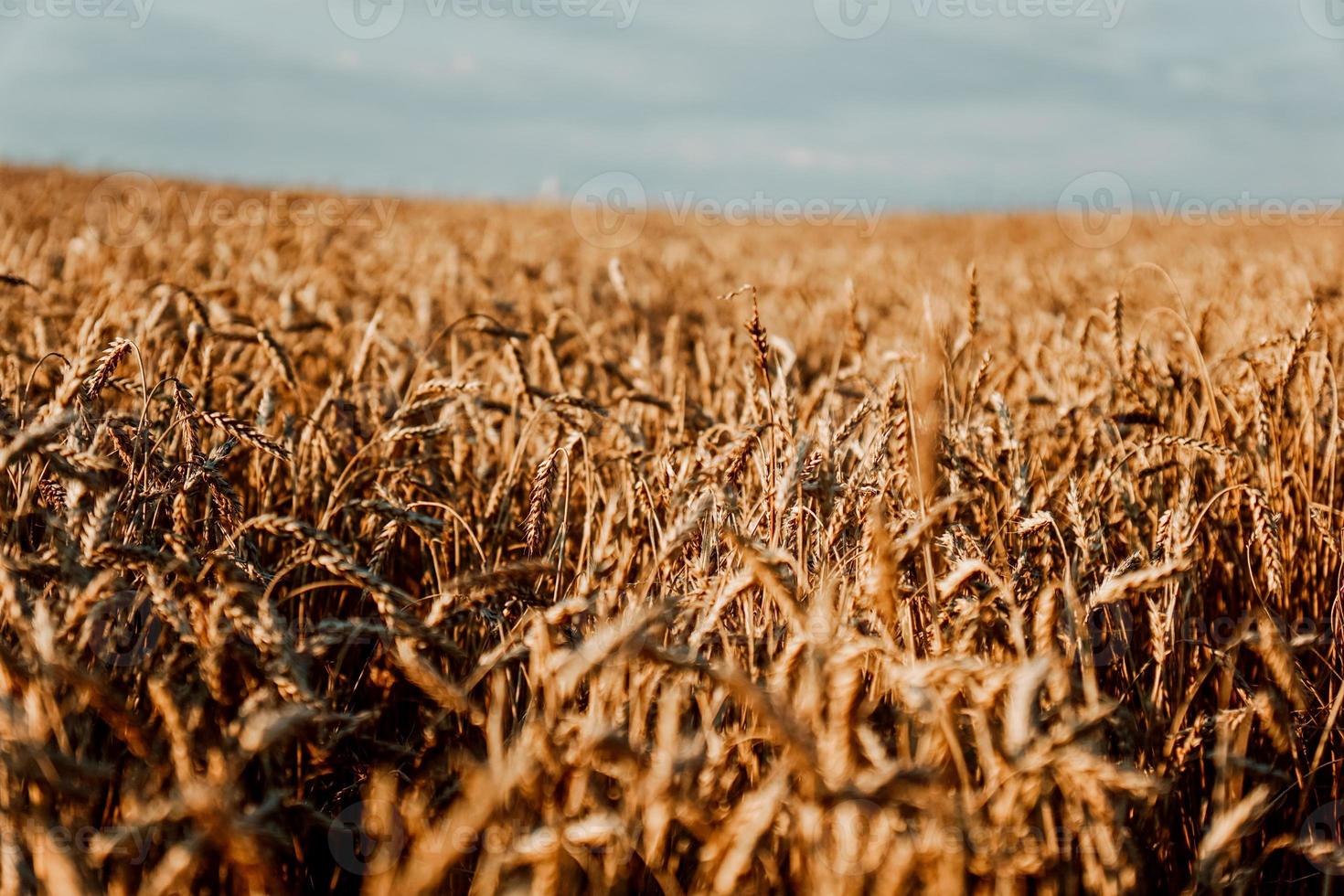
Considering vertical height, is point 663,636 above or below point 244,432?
below

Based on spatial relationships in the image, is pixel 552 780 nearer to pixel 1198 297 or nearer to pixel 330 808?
pixel 330 808

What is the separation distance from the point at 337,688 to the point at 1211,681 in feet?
4.97

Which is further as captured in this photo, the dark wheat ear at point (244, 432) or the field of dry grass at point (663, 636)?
the dark wheat ear at point (244, 432)

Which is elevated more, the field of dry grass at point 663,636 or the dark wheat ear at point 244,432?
the dark wheat ear at point 244,432

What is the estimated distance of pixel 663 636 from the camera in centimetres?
134

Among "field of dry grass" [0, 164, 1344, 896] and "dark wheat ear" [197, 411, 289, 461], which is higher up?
"dark wheat ear" [197, 411, 289, 461]

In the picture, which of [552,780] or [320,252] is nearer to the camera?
[552,780]

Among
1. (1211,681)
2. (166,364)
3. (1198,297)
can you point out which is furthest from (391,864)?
(1198,297)

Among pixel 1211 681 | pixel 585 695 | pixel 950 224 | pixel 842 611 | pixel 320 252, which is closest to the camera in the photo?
pixel 842 611

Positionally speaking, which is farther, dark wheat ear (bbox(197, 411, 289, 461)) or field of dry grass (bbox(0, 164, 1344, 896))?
dark wheat ear (bbox(197, 411, 289, 461))

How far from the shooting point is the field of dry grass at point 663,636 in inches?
34.6

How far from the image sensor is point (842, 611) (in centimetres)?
117

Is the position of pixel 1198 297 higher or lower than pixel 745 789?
higher

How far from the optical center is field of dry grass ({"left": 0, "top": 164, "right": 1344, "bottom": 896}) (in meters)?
0.88
